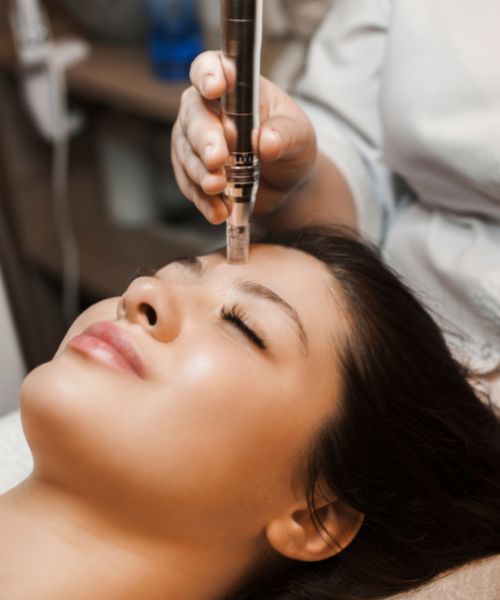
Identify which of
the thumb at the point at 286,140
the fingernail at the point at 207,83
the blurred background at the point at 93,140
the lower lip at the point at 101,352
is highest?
the fingernail at the point at 207,83

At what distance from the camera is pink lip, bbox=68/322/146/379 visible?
71cm

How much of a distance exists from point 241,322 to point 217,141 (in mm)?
163

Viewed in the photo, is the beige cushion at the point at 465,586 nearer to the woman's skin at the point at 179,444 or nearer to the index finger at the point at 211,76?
the woman's skin at the point at 179,444

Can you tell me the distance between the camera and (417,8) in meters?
1.00

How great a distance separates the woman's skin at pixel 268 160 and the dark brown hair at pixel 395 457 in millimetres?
122

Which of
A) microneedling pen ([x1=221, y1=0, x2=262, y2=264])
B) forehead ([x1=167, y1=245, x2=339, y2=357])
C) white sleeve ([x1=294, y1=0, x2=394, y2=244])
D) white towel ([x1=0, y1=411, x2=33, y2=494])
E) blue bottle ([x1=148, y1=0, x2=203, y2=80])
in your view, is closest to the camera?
microneedling pen ([x1=221, y1=0, x2=262, y2=264])

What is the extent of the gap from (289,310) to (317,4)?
855 millimetres

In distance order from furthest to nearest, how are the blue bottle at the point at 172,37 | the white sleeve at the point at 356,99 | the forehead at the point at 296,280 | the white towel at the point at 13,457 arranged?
the blue bottle at the point at 172,37
the white sleeve at the point at 356,99
the white towel at the point at 13,457
the forehead at the point at 296,280

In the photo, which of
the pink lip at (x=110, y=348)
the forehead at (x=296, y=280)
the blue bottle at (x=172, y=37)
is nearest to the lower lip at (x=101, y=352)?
the pink lip at (x=110, y=348)

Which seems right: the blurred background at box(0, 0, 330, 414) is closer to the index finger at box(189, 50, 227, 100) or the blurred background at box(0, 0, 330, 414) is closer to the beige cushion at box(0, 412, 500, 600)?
the index finger at box(189, 50, 227, 100)

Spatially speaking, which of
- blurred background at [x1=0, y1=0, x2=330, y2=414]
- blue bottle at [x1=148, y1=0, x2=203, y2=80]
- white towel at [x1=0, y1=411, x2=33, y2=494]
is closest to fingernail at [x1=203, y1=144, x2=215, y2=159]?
white towel at [x1=0, y1=411, x2=33, y2=494]

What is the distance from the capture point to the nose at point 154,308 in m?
0.71

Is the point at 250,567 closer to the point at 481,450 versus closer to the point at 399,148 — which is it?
the point at 481,450

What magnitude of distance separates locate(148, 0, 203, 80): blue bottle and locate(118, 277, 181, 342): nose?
2.52ft
